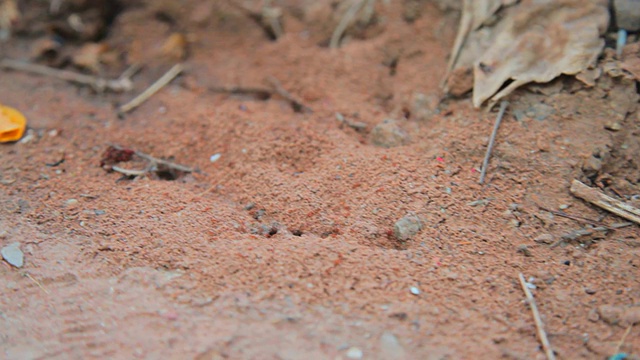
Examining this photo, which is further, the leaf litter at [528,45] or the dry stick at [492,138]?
the leaf litter at [528,45]

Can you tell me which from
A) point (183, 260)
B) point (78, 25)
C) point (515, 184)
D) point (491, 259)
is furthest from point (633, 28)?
point (78, 25)

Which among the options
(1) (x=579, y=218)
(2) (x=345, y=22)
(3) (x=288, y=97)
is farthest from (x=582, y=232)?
(2) (x=345, y=22)

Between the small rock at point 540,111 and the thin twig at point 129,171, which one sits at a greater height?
the small rock at point 540,111

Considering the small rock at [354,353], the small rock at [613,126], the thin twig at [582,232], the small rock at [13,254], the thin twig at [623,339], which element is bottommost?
the small rock at [13,254]

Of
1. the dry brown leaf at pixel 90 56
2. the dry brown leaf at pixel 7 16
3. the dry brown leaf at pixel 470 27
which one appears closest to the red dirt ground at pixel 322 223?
the dry brown leaf at pixel 470 27

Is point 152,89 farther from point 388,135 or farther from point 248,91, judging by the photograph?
point 388,135

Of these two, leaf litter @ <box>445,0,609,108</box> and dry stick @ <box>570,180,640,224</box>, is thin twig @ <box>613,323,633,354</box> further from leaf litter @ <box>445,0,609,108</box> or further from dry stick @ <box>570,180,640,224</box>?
leaf litter @ <box>445,0,609,108</box>

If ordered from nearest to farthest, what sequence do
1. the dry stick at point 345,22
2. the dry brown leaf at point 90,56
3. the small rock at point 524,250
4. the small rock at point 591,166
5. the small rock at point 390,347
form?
the small rock at point 390,347 → the small rock at point 524,250 → the small rock at point 591,166 → the dry stick at point 345,22 → the dry brown leaf at point 90,56

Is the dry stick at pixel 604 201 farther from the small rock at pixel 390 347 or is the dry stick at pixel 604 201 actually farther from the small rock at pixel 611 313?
the small rock at pixel 390 347
